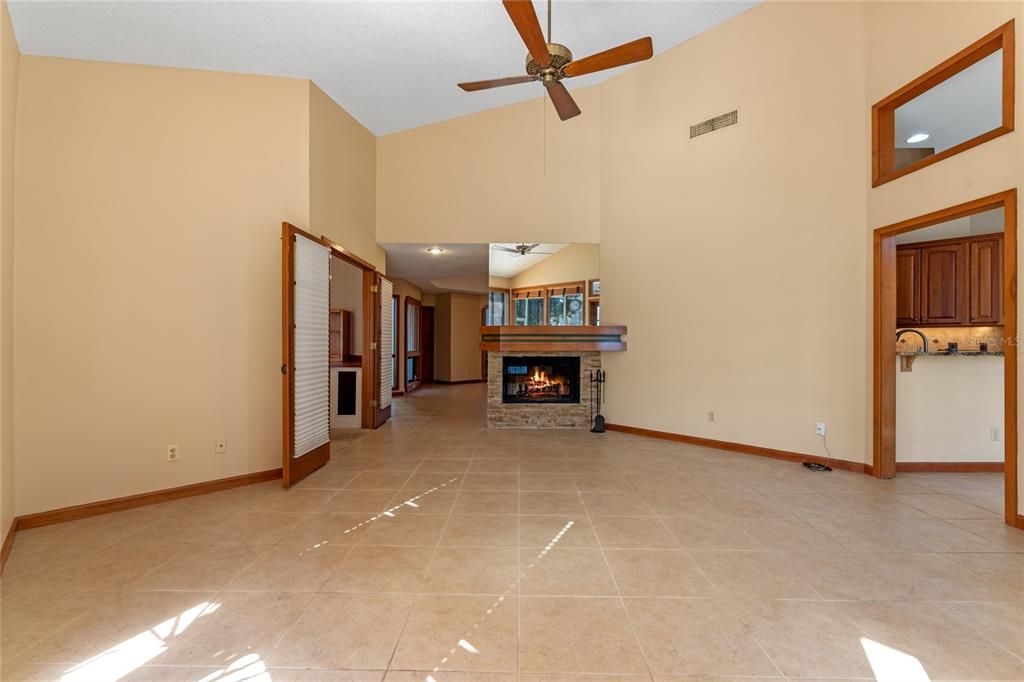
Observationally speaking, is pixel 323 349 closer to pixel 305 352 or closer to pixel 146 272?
pixel 305 352

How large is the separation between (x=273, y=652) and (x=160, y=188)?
10.5 feet

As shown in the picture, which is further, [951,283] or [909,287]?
Result: [909,287]

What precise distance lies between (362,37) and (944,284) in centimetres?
624

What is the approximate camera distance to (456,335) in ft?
35.8

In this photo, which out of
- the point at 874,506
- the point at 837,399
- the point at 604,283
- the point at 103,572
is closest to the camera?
the point at 103,572

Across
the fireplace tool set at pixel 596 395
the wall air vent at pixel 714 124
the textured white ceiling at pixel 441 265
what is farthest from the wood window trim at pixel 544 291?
the wall air vent at pixel 714 124

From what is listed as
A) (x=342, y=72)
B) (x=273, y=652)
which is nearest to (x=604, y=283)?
(x=342, y=72)

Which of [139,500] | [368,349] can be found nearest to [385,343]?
[368,349]

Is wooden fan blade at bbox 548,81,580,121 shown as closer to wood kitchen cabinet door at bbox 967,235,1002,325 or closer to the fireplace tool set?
the fireplace tool set

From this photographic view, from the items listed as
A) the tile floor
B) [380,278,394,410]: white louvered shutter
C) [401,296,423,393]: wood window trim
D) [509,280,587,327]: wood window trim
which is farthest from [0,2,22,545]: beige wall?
[401,296,423,393]: wood window trim

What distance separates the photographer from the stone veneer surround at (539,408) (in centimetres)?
553

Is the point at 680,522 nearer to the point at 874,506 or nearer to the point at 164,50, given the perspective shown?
the point at 874,506

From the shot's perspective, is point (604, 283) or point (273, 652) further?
point (604, 283)

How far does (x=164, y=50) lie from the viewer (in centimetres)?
305
